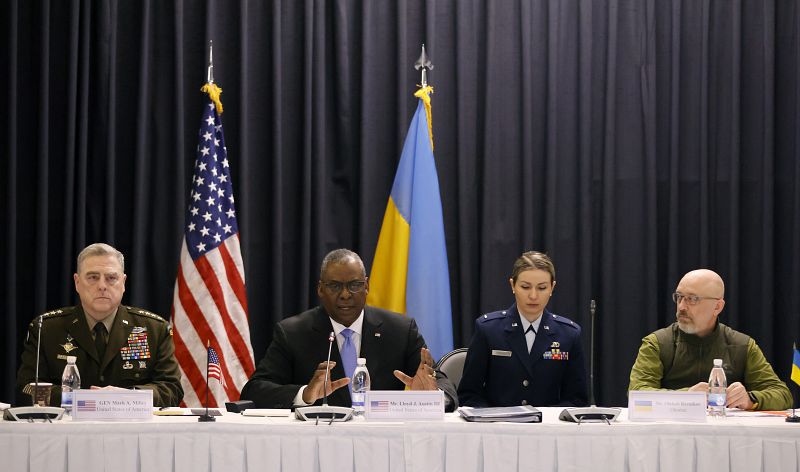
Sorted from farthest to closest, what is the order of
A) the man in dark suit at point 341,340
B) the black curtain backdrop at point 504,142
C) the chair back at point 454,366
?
the black curtain backdrop at point 504,142 < the chair back at point 454,366 < the man in dark suit at point 341,340

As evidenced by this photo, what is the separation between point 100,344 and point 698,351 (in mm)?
2633

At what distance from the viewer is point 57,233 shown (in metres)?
5.68

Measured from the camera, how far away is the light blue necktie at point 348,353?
163 inches

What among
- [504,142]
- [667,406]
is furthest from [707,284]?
[504,142]

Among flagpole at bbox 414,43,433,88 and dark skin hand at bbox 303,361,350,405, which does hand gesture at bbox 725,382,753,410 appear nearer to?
dark skin hand at bbox 303,361,350,405

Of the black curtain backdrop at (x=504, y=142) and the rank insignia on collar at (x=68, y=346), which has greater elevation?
the black curtain backdrop at (x=504, y=142)

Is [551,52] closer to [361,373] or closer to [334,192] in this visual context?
[334,192]

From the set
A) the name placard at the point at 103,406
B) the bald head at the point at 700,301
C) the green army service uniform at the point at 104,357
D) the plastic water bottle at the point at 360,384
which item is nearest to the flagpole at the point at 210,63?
the green army service uniform at the point at 104,357

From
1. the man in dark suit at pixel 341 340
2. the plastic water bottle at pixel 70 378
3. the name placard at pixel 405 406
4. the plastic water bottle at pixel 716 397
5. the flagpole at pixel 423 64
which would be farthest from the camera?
the flagpole at pixel 423 64

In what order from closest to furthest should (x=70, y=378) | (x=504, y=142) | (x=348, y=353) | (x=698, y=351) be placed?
(x=70, y=378) < (x=348, y=353) < (x=698, y=351) < (x=504, y=142)

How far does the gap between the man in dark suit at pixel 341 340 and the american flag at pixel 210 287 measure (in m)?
1.17

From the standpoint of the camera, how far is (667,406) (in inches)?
133

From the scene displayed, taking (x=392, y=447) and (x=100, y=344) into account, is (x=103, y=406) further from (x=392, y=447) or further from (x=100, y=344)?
(x=392, y=447)

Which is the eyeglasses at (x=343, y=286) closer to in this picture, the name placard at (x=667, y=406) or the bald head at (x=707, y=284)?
the name placard at (x=667, y=406)
